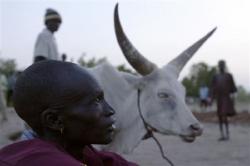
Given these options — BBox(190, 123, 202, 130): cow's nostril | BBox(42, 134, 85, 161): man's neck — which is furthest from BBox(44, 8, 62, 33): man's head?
BBox(42, 134, 85, 161): man's neck

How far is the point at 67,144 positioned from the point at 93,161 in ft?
0.62

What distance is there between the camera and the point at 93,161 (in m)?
1.86

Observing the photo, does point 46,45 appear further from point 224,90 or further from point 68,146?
point 224,90

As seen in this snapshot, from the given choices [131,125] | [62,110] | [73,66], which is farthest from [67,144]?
[131,125]

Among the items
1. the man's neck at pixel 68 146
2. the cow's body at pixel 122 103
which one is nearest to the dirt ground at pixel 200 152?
the cow's body at pixel 122 103

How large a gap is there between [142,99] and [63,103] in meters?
3.18

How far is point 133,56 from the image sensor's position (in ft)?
15.8

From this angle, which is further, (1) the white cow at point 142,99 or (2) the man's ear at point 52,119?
(1) the white cow at point 142,99

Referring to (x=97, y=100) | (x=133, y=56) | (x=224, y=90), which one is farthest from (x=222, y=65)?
(x=97, y=100)

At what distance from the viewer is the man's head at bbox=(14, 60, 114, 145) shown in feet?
5.33

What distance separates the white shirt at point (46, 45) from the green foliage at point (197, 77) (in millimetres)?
41632

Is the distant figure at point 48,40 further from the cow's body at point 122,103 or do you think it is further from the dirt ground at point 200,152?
the dirt ground at point 200,152

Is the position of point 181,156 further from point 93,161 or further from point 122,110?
point 93,161

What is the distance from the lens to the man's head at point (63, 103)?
1.63 metres
